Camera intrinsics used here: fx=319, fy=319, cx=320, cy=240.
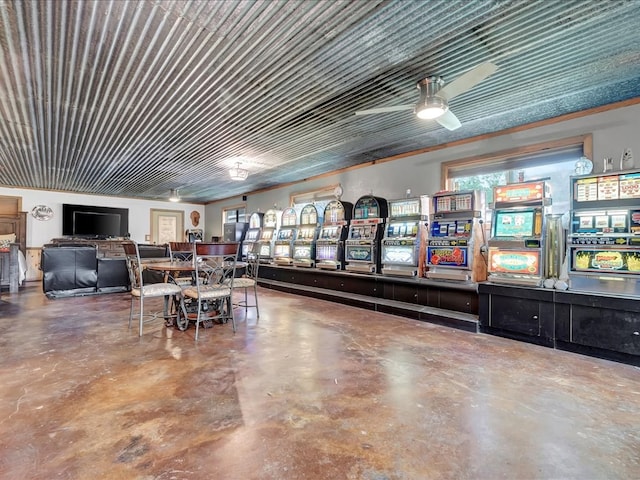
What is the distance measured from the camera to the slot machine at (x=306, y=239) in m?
6.70

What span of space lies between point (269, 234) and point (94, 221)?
6.24 m

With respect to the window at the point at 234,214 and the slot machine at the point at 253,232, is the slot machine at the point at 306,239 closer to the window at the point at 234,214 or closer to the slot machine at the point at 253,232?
the slot machine at the point at 253,232

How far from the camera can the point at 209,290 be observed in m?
3.84

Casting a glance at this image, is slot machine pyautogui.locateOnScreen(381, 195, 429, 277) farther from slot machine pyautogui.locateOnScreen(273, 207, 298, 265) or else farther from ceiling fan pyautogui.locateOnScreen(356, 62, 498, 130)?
slot machine pyautogui.locateOnScreen(273, 207, 298, 265)

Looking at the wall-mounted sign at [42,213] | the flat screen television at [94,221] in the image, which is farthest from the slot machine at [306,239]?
the wall-mounted sign at [42,213]

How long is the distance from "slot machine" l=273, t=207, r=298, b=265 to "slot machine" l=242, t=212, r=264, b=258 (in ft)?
3.32

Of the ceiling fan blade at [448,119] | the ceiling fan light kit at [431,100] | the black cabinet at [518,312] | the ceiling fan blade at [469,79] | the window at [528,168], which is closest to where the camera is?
the ceiling fan blade at [469,79]

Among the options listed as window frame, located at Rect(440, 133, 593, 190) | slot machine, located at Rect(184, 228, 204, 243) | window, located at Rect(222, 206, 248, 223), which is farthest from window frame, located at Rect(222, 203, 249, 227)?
window frame, located at Rect(440, 133, 593, 190)

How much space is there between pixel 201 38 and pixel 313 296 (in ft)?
15.3

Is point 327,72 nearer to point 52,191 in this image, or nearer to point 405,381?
point 405,381

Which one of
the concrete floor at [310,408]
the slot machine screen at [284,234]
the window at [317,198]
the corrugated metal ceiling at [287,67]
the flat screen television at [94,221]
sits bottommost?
the concrete floor at [310,408]

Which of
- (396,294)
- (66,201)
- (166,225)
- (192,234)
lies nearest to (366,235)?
(396,294)

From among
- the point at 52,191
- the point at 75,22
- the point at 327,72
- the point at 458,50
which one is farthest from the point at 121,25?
the point at 52,191

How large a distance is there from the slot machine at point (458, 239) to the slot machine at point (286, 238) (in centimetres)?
336
